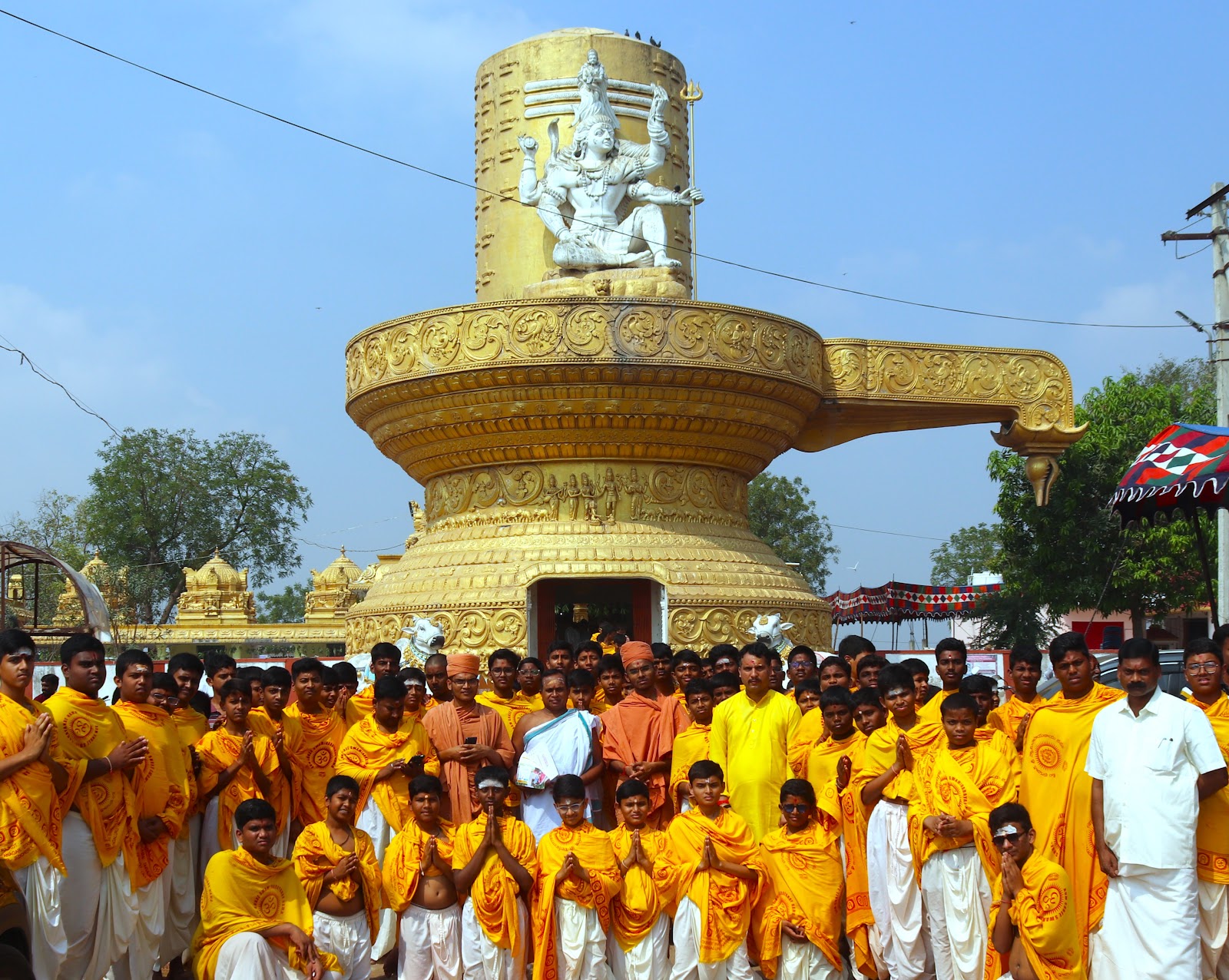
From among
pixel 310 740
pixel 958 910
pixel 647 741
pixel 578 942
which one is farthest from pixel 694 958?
pixel 310 740

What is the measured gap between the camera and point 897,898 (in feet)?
22.5

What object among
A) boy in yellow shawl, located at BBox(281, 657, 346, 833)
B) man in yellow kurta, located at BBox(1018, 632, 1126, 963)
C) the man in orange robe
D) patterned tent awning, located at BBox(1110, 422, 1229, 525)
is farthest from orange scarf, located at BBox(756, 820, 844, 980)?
patterned tent awning, located at BBox(1110, 422, 1229, 525)

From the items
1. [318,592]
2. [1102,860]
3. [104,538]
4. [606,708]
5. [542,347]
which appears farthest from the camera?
[104,538]

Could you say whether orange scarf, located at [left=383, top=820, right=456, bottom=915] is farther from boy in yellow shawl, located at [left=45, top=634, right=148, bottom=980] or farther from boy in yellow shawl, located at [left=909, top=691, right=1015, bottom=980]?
boy in yellow shawl, located at [left=909, top=691, right=1015, bottom=980]

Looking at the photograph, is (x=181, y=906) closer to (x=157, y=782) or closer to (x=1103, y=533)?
(x=157, y=782)

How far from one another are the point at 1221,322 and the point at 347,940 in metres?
14.8

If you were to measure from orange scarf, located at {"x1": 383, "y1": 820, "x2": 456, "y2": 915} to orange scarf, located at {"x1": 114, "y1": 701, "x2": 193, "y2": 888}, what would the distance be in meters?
1.11

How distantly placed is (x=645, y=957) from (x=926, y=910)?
1.36 metres

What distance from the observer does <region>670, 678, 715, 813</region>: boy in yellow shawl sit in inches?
305

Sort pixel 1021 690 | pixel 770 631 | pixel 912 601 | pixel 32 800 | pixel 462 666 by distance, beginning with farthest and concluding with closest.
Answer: pixel 912 601 < pixel 770 631 < pixel 462 666 < pixel 1021 690 < pixel 32 800

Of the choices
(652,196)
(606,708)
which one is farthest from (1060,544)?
(606,708)

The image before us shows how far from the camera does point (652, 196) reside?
14867 millimetres

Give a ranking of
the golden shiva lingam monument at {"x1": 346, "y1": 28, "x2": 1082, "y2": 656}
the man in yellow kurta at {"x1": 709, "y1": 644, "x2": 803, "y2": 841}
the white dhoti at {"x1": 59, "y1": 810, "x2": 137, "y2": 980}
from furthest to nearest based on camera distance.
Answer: the golden shiva lingam monument at {"x1": 346, "y1": 28, "x2": 1082, "y2": 656} < the man in yellow kurta at {"x1": 709, "y1": 644, "x2": 803, "y2": 841} < the white dhoti at {"x1": 59, "y1": 810, "x2": 137, "y2": 980}

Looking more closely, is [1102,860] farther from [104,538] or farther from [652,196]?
[104,538]
